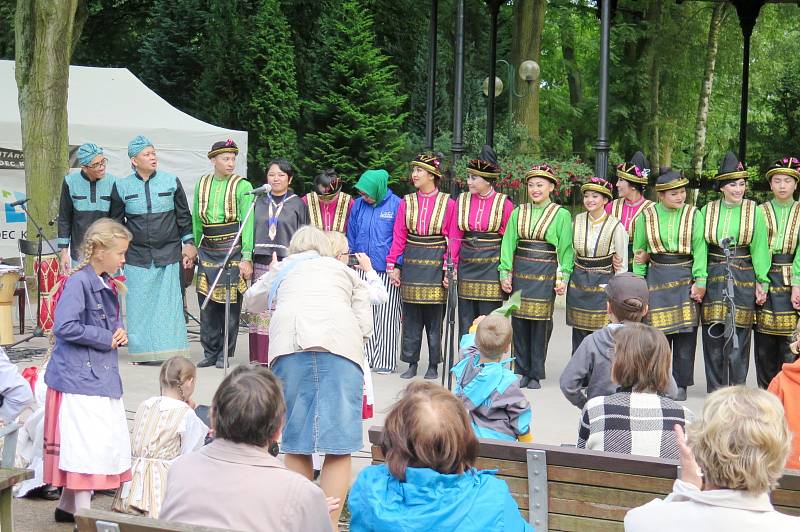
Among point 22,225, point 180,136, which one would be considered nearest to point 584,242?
point 180,136

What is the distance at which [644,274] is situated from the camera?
27.5 feet

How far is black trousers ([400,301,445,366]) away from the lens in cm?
902

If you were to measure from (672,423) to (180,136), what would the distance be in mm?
12422

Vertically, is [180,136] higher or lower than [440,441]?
higher

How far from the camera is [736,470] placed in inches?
96.0

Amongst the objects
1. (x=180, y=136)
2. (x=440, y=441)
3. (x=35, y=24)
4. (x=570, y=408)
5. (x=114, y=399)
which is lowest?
(x=570, y=408)

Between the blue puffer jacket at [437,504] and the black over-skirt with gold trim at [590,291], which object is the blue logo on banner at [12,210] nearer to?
the black over-skirt with gold trim at [590,291]

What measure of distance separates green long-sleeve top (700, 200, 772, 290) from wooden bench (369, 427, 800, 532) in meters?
4.72

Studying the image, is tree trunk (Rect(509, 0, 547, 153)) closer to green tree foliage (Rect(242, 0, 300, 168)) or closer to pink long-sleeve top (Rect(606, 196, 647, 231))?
green tree foliage (Rect(242, 0, 300, 168))

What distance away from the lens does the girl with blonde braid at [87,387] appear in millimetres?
4711

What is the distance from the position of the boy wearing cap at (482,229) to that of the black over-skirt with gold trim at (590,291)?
2.12 feet

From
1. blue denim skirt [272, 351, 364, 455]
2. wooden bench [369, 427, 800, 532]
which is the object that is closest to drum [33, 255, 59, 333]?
blue denim skirt [272, 351, 364, 455]

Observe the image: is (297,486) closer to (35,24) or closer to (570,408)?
(570,408)

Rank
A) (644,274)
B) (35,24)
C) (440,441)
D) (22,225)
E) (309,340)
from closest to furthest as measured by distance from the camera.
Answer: (440,441)
(309,340)
(644,274)
(35,24)
(22,225)
